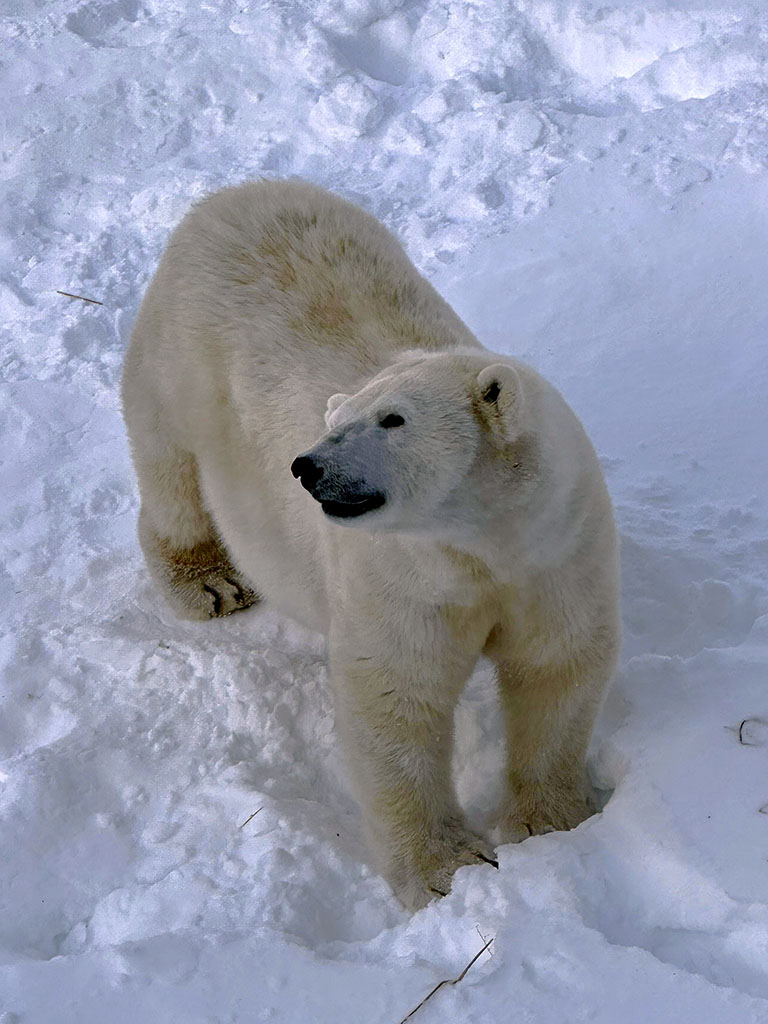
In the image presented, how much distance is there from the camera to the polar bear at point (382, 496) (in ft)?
7.84

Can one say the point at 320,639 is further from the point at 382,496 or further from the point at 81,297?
the point at 81,297

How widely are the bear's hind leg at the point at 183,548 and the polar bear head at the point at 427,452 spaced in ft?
5.55

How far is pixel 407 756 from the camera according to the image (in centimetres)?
296

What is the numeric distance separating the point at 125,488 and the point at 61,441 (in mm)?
450

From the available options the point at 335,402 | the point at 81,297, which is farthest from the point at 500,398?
the point at 81,297

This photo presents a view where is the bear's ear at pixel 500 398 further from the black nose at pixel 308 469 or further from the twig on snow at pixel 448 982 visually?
the twig on snow at pixel 448 982

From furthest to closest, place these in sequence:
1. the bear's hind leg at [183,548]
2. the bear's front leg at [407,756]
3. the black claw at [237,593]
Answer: the black claw at [237,593]
the bear's hind leg at [183,548]
the bear's front leg at [407,756]

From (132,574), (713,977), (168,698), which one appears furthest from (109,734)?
(713,977)

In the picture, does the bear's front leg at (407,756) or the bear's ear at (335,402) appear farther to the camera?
the bear's front leg at (407,756)

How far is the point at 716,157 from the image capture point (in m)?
5.29

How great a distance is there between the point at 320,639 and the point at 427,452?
1782 millimetres

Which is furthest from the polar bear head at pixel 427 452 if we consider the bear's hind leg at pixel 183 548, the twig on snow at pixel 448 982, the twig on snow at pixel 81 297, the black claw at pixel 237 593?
the twig on snow at pixel 81 297

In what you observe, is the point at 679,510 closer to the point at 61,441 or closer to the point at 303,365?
the point at 303,365

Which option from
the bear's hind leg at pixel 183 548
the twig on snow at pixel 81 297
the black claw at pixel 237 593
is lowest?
the black claw at pixel 237 593
